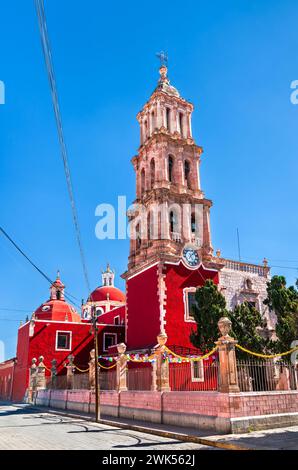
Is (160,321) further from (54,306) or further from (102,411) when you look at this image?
(54,306)

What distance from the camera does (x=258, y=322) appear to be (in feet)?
67.0

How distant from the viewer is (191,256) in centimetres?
2756

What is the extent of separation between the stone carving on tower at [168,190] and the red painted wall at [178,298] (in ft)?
2.37

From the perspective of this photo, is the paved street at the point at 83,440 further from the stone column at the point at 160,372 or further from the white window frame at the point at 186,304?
the white window frame at the point at 186,304

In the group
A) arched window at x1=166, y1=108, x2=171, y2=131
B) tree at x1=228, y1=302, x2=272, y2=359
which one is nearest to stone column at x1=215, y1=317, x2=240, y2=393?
tree at x1=228, y1=302, x2=272, y2=359

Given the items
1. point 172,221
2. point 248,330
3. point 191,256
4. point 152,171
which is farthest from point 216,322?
point 152,171

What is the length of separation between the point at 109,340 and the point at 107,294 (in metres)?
13.4

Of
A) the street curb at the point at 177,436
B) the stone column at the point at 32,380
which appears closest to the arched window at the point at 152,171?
the stone column at the point at 32,380

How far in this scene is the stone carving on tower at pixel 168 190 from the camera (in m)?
28.0

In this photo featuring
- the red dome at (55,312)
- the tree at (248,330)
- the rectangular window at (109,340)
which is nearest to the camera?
the tree at (248,330)

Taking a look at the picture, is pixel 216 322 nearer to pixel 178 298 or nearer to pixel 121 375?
pixel 121 375

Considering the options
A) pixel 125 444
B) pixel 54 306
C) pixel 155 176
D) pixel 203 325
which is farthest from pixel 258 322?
pixel 54 306

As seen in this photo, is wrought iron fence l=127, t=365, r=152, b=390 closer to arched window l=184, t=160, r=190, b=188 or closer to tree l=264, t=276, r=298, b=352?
tree l=264, t=276, r=298, b=352

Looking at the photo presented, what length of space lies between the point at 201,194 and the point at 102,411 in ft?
58.9
